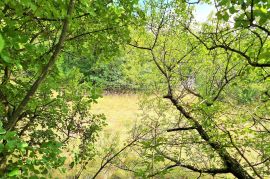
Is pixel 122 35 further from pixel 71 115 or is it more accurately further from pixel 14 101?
pixel 71 115

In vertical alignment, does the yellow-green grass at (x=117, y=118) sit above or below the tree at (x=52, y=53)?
above

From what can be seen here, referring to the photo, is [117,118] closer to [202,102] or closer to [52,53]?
[202,102]

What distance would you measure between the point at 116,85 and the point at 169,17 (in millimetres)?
24700

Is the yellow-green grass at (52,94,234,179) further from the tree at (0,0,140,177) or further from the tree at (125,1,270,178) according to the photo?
the tree at (0,0,140,177)

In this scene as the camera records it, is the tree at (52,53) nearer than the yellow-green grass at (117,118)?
Yes

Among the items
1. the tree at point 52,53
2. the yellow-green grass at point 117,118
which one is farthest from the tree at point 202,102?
the yellow-green grass at point 117,118

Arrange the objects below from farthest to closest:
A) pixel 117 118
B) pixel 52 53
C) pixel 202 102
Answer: pixel 117 118
pixel 202 102
pixel 52 53

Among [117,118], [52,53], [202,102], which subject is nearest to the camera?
[52,53]

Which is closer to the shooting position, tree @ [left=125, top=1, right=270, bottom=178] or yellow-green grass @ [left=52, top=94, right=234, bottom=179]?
tree @ [left=125, top=1, right=270, bottom=178]

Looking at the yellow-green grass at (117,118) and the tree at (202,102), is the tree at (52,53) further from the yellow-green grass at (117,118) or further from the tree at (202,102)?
the yellow-green grass at (117,118)

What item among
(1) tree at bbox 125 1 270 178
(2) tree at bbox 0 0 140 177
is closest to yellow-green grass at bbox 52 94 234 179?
(1) tree at bbox 125 1 270 178

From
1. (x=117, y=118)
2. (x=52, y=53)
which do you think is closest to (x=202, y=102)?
(x=52, y=53)

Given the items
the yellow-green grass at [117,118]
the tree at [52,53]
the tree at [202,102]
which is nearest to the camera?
the tree at [52,53]

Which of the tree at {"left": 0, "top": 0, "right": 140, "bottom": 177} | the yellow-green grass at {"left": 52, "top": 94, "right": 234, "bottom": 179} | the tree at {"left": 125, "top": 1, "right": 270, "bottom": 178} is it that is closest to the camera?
the tree at {"left": 0, "top": 0, "right": 140, "bottom": 177}
